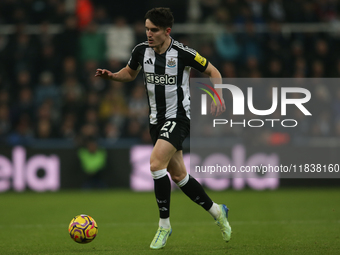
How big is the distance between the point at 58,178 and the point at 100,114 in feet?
5.79

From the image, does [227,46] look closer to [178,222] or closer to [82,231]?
[178,222]

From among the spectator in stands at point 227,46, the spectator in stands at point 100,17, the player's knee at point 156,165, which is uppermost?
the spectator in stands at point 100,17

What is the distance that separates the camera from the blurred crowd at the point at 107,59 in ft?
38.8

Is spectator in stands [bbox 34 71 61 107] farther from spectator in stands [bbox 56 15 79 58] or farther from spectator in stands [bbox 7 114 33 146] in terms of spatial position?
spectator in stands [bbox 56 15 79 58]

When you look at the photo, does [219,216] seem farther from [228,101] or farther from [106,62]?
[106,62]

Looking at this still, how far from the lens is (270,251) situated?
16.5 ft

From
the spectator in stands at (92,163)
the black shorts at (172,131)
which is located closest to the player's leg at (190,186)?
the black shorts at (172,131)

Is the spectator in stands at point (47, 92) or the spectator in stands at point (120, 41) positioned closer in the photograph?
the spectator in stands at point (47, 92)

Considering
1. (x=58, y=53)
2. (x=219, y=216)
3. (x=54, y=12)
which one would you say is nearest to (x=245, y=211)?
(x=219, y=216)

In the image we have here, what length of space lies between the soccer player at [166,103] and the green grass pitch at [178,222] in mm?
451

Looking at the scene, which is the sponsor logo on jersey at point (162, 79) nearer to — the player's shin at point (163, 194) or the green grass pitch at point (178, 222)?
the player's shin at point (163, 194)

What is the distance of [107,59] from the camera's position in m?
12.6

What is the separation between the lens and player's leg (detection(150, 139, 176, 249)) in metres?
5.21

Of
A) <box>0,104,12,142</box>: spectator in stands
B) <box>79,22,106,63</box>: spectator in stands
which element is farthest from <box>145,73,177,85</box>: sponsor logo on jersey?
<box>79,22,106,63</box>: spectator in stands
